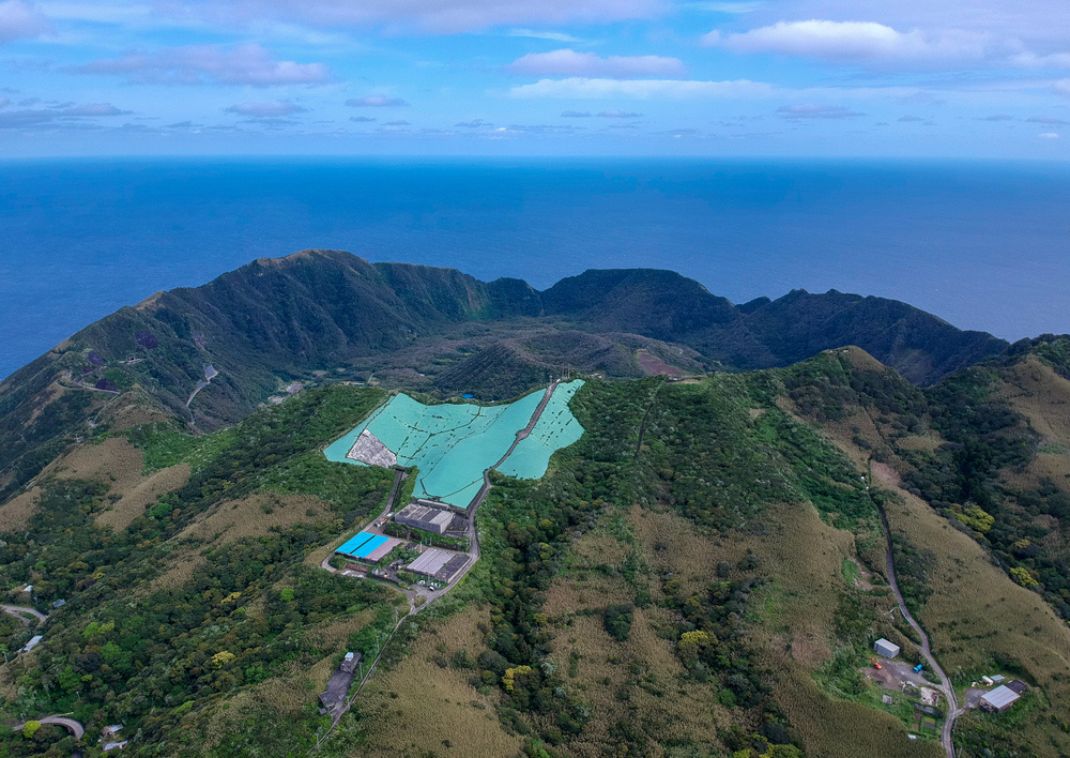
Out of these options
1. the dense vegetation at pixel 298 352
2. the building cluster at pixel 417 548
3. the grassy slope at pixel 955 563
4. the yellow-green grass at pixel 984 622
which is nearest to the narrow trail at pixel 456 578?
the building cluster at pixel 417 548

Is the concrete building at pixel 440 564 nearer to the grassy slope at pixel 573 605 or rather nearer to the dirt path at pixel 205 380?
the grassy slope at pixel 573 605

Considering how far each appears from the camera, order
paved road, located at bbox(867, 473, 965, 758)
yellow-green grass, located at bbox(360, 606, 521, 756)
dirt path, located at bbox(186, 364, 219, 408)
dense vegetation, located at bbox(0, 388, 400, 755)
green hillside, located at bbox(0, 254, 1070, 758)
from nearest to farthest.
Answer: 1. yellow-green grass, located at bbox(360, 606, 521, 756)
2. green hillside, located at bbox(0, 254, 1070, 758)
3. paved road, located at bbox(867, 473, 965, 758)
4. dense vegetation, located at bbox(0, 388, 400, 755)
5. dirt path, located at bbox(186, 364, 219, 408)

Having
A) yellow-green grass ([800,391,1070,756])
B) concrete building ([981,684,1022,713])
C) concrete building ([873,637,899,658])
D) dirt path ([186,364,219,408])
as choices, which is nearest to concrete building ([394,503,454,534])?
concrete building ([873,637,899,658])

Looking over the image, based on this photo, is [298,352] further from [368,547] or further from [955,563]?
[955,563]

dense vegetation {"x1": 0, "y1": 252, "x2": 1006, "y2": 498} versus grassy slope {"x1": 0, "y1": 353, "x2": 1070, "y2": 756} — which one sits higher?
grassy slope {"x1": 0, "y1": 353, "x2": 1070, "y2": 756}

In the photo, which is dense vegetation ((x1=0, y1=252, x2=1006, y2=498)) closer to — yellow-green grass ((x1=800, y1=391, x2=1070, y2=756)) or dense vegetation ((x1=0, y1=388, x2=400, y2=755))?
dense vegetation ((x1=0, y1=388, x2=400, y2=755))

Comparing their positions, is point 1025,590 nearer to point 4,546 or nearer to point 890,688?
point 890,688

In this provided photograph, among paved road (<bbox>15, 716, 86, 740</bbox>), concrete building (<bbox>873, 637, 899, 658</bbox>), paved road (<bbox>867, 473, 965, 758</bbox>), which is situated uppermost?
concrete building (<bbox>873, 637, 899, 658</bbox>)
